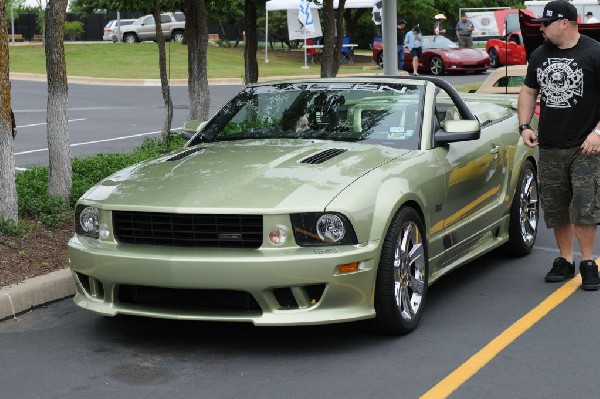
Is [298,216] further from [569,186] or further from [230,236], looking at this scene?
[569,186]

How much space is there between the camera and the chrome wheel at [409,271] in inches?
254

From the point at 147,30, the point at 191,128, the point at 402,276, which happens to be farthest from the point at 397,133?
the point at 147,30

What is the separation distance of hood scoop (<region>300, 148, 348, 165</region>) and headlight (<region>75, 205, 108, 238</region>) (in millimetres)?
1226

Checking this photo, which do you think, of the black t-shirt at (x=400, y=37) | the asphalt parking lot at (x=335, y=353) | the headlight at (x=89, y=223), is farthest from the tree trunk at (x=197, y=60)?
the black t-shirt at (x=400, y=37)

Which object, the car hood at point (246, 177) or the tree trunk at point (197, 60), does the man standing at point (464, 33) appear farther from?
the car hood at point (246, 177)

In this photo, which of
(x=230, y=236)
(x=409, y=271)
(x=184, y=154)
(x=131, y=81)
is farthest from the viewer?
(x=131, y=81)

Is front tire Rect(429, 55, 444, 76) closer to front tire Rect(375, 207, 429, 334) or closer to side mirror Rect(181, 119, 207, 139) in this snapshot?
side mirror Rect(181, 119, 207, 139)

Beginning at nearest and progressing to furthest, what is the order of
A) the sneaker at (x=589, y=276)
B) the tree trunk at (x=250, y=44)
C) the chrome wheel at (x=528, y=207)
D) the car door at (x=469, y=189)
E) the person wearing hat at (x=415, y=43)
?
the car door at (x=469, y=189) → the sneaker at (x=589, y=276) → the chrome wheel at (x=528, y=207) → the tree trunk at (x=250, y=44) → the person wearing hat at (x=415, y=43)

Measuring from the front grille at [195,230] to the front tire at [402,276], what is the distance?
757 millimetres

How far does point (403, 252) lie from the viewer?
6.52 m

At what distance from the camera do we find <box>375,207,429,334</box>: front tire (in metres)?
6.28

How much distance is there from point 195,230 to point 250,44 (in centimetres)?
992

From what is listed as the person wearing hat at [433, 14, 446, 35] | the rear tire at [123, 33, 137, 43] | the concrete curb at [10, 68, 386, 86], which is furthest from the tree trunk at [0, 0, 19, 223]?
the rear tire at [123, 33, 137, 43]

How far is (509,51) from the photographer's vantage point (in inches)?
1483
